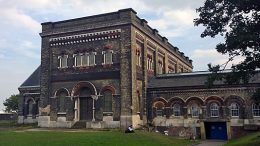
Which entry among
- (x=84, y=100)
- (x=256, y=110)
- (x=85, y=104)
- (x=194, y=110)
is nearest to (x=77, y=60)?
(x=84, y=100)

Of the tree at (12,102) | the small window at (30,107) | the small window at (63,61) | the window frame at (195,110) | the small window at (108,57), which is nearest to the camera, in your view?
the window frame at (195,110)

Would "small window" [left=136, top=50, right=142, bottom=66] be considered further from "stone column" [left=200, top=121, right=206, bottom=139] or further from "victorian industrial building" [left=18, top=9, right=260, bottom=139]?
"stone column" [left=200, top=121, right=206, bottom=139]

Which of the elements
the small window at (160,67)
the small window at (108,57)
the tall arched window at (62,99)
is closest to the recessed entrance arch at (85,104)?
the tall arched window at (62,99)

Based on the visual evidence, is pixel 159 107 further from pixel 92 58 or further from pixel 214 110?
pixel 92 58

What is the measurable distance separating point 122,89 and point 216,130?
11163mm

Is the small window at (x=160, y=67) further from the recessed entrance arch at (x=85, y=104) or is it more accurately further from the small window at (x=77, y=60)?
the recessed entrance arch at (x=85, y=104)

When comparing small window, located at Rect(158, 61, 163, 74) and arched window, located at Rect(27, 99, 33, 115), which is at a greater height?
small window, located at Rect(158, 61, 163, 74)

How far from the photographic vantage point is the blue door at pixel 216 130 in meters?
34.7

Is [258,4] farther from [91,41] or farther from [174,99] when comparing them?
[91,41]

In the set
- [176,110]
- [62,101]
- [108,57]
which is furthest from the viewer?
[62,101]

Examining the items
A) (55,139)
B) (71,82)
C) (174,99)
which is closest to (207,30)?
(55,139)

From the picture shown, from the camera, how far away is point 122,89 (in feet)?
113

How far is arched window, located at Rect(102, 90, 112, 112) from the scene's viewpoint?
3494cm

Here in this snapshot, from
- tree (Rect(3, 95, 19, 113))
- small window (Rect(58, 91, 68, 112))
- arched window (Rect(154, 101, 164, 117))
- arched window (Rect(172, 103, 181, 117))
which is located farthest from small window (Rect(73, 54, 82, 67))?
tree (Rect(3, 95, 19, 113))
